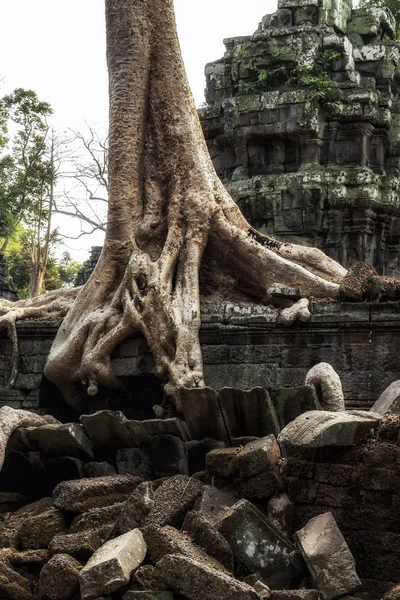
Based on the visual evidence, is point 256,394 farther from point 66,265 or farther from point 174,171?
point 66,265

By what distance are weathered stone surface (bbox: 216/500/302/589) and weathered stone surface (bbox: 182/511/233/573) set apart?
66mm

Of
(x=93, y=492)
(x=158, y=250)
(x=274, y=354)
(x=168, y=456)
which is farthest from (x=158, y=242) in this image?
(x=93, y=492)

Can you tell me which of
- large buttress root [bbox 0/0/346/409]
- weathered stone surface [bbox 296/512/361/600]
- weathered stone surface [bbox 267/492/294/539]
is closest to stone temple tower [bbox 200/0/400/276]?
large buttress root [bbox 0/0/346/409]

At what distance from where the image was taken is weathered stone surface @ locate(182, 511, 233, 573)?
420cm

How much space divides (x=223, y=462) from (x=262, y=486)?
351mm

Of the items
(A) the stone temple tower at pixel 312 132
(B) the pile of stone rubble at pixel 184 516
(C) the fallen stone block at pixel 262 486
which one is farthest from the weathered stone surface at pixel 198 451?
(A) the stone temple tower at pixel 312 132

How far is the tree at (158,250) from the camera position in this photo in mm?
7652

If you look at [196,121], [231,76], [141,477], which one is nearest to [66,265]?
[231,76]

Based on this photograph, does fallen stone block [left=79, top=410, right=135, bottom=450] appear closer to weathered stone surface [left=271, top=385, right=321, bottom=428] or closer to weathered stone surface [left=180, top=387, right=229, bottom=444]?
weathered stone surface [left=180, top=387, right=229, bottom=444]

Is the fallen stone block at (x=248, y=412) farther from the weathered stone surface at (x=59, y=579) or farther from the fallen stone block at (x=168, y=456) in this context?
the weathered stone surface at (x=59, y=579)

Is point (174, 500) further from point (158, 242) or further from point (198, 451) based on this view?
point (158, 242)

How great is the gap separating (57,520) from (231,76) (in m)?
9.97

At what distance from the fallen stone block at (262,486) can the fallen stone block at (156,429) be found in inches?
37.5

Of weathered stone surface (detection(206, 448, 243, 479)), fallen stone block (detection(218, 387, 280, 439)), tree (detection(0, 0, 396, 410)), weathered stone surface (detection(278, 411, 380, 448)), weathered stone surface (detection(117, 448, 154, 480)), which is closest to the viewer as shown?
weathered stone surface (detection(278, 411, 380, 448))
